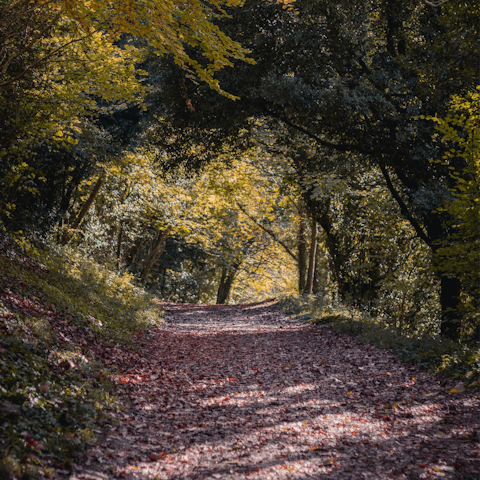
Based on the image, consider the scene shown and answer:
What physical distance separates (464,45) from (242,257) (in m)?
18.2

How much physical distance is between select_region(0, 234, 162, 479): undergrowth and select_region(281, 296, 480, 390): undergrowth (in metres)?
5.46

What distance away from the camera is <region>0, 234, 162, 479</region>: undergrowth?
11.4ft

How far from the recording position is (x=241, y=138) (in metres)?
12.6

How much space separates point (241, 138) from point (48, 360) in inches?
363

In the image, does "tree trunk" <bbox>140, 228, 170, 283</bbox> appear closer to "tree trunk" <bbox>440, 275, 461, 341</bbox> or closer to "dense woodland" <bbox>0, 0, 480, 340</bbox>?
"dense woodland" <bbox>0, 0, 480, 340</bbox>

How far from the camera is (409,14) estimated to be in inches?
408

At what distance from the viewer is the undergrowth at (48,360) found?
3467mm

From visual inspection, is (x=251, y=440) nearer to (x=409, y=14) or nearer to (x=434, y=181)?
(x=434, y=181)

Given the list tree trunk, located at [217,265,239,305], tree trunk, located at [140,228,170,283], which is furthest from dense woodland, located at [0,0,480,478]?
tree trunk, located at [217,265,239,305]

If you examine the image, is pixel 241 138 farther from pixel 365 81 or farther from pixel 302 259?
pixel 302 259

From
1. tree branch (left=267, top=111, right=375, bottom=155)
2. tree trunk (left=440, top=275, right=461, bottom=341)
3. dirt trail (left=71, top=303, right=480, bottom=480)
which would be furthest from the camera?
tree branch (left=267, top=111, right=375, bottom=155)

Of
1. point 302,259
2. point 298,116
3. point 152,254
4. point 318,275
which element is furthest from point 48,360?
point 318,275

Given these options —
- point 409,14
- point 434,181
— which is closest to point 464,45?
point 409,14

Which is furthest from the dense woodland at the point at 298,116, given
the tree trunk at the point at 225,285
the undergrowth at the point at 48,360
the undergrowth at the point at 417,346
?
the tree trunk at the point at 225,285
